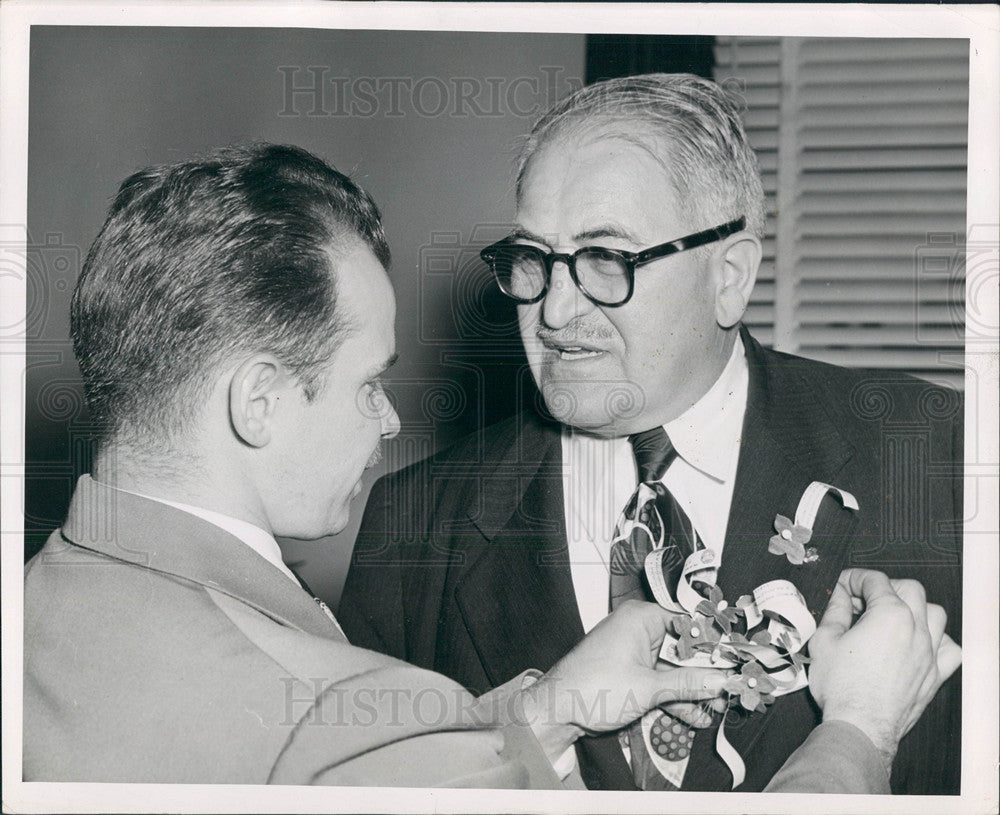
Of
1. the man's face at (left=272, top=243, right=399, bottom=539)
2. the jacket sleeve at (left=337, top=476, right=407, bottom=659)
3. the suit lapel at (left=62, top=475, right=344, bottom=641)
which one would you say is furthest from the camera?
the jacket sleeve at (left=337, top=476, right=407, bottom=659)

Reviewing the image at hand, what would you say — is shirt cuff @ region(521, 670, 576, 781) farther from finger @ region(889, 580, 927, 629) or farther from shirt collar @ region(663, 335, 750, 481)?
finger @ region(889, 580, 927, 629)

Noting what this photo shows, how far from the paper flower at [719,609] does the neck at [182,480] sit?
82 centimetres

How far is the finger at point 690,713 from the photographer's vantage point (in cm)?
181

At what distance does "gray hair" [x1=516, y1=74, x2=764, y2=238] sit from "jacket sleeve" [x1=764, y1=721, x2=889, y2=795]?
2.97ft

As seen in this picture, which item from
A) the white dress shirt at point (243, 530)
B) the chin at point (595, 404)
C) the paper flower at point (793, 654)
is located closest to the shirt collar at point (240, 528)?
the white dress shirt at point (243, 530)

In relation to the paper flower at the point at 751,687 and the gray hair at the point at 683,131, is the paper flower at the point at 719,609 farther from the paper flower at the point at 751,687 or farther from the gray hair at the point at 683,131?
the gray hair at the point at 683,131

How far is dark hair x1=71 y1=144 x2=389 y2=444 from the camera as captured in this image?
172 cm

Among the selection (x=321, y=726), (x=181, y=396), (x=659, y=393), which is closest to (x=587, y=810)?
(x=321, y=726)

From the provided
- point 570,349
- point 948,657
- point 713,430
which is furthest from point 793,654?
point 570,349

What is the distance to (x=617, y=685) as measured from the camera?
1805 millimetres

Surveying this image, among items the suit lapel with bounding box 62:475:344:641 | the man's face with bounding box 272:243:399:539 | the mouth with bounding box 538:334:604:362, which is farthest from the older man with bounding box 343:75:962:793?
the suit lapel with bounding box 62:475:344:641

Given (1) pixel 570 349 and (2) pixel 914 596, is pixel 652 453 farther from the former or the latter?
(2) pixel 914 596

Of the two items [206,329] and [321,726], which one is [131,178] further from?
[321,726]

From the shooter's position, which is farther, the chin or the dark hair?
the chin
